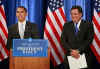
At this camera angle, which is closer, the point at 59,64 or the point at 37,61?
the point at 37,61

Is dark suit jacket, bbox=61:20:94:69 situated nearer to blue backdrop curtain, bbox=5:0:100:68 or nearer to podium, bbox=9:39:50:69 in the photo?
podium, bbox=9:39:50:69

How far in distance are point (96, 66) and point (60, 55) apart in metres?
0.95

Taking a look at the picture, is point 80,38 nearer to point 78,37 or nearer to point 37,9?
point 78,37

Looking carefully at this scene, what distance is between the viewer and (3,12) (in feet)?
16.3

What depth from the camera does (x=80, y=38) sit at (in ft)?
13.3

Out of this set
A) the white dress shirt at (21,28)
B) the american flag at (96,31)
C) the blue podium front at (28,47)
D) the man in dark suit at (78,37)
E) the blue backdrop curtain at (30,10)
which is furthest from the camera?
the blue backdrop curtain at (30,10)

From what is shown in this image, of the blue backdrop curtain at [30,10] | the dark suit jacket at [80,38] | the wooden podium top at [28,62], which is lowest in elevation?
the wooden podium top at [28,62]

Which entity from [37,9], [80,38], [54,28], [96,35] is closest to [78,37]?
[80,38]

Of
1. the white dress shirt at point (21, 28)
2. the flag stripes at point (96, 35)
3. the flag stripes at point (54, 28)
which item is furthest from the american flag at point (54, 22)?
the white dress shirt at point (21, 28)

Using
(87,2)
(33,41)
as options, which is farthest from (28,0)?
(33,41)

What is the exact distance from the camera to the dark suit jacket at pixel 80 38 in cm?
403

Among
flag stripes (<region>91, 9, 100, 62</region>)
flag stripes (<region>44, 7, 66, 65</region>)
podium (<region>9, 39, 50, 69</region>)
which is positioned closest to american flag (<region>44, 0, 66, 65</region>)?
flag stripes (<region>44, 7, 66, 65</region>)

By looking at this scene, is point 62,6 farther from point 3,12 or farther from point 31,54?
point 31,54

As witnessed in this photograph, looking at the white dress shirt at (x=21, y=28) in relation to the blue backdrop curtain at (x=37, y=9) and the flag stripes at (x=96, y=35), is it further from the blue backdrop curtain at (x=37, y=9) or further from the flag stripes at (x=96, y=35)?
the flag stripes at (x=96, y=35)
